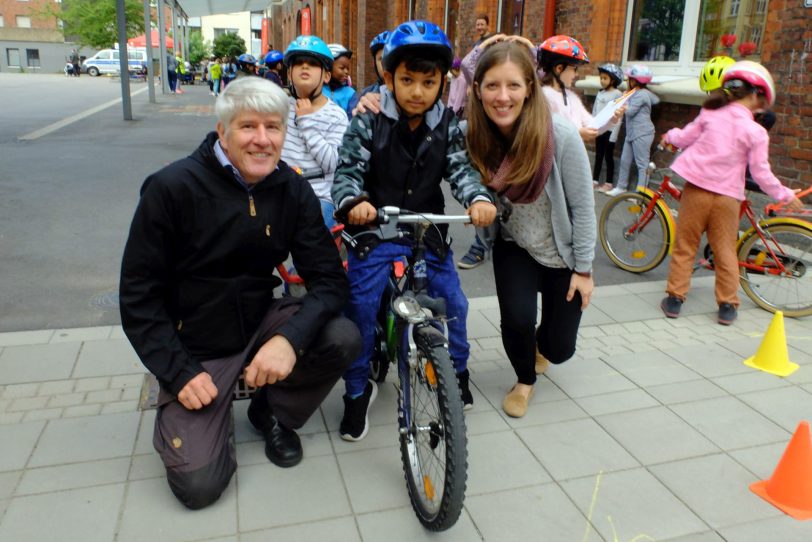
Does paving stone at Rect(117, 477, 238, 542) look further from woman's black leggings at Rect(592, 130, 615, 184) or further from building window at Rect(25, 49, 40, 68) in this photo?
building window at Rect(25, 49, 40, 68)

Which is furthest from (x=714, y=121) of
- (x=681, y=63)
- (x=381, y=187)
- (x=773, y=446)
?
(x=681, y=63)

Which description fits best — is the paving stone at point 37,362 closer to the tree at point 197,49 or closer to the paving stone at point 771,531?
the paving stone at point 771,531

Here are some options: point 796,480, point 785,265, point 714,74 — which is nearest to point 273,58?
point 714,74

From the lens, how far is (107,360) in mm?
4113

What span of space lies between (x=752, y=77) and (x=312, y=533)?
404 cm

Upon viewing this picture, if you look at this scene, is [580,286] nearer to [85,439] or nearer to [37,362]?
[85,439]

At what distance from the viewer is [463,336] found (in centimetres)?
347

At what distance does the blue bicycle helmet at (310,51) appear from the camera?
400 centimetres

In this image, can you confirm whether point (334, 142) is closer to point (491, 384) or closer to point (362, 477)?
point (491, 384)

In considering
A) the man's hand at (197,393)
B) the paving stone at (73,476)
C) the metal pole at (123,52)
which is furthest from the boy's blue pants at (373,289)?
the metal pole at (123,52)

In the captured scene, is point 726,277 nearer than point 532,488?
No

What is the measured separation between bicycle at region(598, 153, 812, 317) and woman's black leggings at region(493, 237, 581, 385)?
229 centimetres

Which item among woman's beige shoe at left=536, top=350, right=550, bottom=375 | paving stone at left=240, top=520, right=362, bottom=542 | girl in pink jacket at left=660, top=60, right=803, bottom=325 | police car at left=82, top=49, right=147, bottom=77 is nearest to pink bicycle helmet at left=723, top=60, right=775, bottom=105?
girl in pink jacket at left=660, top=60, right=803, bottom=325

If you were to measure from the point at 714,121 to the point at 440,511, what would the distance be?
3.64 meters
